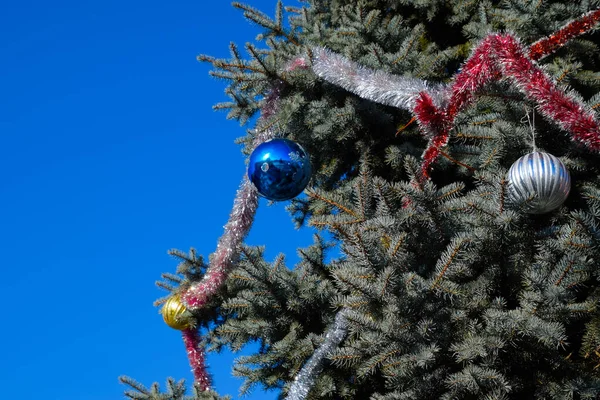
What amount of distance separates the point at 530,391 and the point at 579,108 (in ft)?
4.42

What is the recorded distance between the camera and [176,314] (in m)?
4.30

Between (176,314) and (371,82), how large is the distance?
1.80 meters

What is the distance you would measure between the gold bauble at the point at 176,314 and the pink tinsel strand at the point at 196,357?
0.08 metres

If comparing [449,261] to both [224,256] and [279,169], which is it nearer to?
[279,169]

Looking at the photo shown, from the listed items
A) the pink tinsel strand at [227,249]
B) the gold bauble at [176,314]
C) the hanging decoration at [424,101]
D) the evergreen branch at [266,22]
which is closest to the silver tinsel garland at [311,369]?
the hanging decoration at [424,101]

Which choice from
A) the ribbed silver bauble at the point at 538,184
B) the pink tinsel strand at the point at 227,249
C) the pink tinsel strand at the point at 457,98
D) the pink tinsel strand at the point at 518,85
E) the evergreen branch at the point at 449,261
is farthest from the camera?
the pink tinsel strand at the point at 227,249

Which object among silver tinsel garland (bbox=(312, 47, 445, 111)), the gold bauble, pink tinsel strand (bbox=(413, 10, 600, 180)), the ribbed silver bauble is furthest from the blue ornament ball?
the ribbed silver bauble

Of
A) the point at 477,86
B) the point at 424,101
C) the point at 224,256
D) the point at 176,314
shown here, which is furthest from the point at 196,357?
the point at 477,86

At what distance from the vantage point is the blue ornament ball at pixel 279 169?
373cm

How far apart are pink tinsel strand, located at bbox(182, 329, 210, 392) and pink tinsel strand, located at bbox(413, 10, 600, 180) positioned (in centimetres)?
178

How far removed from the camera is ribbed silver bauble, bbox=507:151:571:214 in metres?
3.17

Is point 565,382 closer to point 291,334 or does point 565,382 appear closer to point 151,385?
point 291,334

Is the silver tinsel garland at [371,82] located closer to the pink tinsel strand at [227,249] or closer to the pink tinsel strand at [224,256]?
the pink tinsel strand at [224,256]

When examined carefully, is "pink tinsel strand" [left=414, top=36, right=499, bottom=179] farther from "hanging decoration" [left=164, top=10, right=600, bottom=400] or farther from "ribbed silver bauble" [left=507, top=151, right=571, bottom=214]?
"ribbed silver bauble" [left=507, top=151, right=571, bottom=214]
